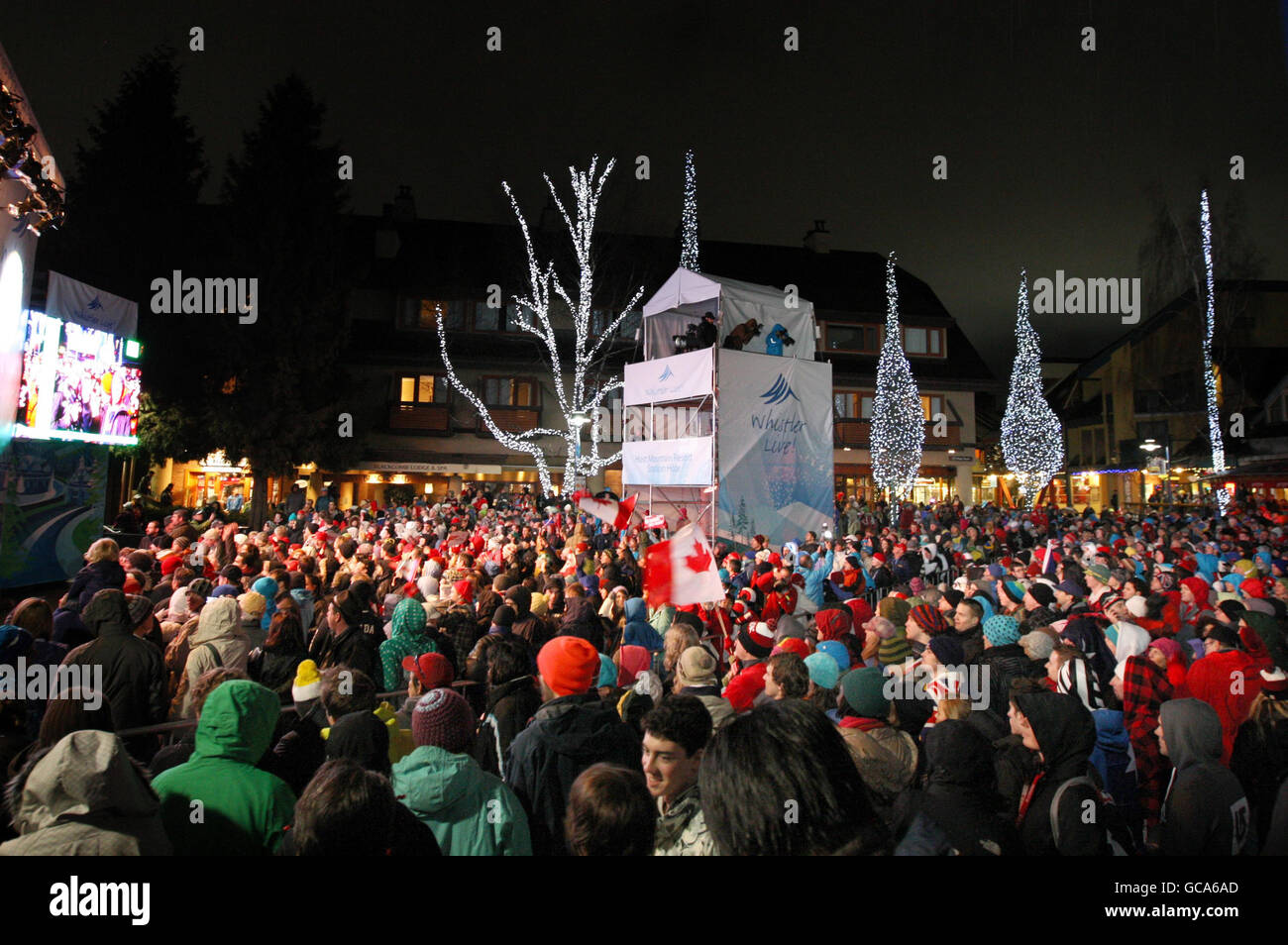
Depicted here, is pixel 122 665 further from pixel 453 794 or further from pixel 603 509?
pixel 603 509

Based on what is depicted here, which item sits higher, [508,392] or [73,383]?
[508,392]

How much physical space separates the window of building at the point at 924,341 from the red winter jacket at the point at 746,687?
3199 cm

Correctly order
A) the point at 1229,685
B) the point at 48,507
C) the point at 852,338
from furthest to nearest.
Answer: the point at 852,338 < the point at 48,507 < the point at 1229,685

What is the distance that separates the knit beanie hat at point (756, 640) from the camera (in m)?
5.84

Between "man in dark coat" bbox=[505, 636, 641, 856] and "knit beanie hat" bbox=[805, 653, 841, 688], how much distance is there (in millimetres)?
1688

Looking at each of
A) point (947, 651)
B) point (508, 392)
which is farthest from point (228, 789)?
point (508, 392)

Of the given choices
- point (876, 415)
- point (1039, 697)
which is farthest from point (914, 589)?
point (876, 415)

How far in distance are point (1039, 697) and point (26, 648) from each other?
5.74m

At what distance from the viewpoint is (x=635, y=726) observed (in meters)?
4.04

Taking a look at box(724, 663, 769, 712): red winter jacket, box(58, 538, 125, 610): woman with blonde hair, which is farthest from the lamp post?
box(724, 663, 769, 712): red winter jacket

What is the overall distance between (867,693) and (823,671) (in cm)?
106

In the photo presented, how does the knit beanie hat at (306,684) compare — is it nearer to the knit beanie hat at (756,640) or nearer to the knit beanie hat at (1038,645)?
the knit beanie hat at (756,640)

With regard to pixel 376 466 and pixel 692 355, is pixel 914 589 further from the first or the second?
pixel 376 466
